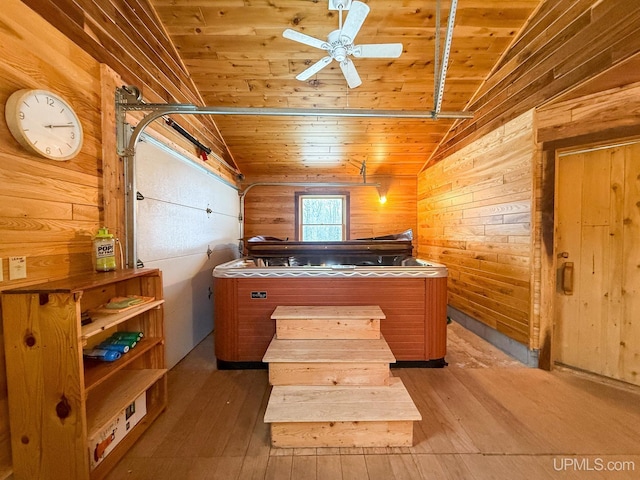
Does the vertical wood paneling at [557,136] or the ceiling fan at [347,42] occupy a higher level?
the ceiling fan at [347,42]

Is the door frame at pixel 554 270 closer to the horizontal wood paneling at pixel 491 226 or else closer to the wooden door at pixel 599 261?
the wooden door at pixel 599 261

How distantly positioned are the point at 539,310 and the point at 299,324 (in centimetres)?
220

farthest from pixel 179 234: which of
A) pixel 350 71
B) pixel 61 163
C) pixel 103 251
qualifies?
pixel 350 71

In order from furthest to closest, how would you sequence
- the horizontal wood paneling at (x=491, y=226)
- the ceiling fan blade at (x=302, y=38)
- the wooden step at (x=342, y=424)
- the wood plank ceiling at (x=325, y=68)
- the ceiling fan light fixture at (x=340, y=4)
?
the horizontal wood paneling at (x=491, y=226)
the wood plank ceiling at (x=325, y=68)
the ceiling fan blade at (x=302, y=38)
the ceiling fan light fixture at (x=340, y=4)
the wooden step at (x=342, y=424)

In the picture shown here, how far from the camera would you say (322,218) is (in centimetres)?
499

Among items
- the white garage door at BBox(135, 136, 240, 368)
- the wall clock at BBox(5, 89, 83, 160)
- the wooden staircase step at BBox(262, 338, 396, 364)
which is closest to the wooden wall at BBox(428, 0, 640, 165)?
the wooden staircase step at BBox(262, 338, 396, 364)

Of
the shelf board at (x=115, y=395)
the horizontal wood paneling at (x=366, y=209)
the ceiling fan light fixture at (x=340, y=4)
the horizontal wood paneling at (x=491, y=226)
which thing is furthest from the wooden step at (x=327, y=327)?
the horizontal wood paneling at (x=366, y=209)

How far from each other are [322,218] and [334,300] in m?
2.77

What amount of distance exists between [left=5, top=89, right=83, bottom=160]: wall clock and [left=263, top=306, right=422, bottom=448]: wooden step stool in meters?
1.65

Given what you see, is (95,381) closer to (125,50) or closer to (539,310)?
(125,50)

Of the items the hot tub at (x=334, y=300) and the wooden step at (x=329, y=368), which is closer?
the wooden step at (x=329, y=368)

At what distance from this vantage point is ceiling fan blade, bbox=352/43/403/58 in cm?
186

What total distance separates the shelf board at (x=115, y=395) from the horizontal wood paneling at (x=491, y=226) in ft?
10.3

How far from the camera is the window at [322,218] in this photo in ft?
16.3
